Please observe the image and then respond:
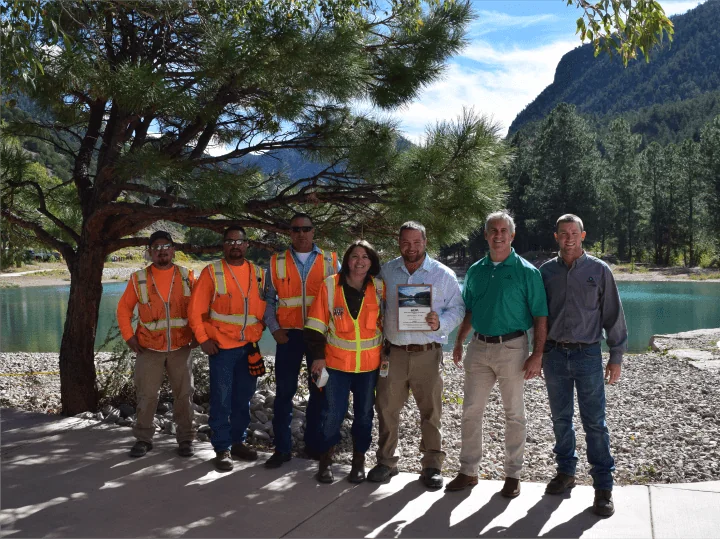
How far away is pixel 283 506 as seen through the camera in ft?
11.7

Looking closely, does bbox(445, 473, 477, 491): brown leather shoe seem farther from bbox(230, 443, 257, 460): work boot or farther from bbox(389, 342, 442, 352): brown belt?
bbox(230, 443, 257, 460): work boot

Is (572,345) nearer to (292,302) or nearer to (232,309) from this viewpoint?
(292,302)

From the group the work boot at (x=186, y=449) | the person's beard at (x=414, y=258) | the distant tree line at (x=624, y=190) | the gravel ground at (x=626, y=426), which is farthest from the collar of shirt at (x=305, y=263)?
the distant tree line at (x=624, y=190)

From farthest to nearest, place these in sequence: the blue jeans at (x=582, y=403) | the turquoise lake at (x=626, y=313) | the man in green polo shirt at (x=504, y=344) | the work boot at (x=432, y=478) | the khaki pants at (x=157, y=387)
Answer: the turquoise lake at (x=626, y=313) < the khaki pants at (x=157, y=387) < the work boot at (x=432, y=478) < the man in green polo shirt at (x=504, y=344) < the blue jeans at (x=582, y=403)

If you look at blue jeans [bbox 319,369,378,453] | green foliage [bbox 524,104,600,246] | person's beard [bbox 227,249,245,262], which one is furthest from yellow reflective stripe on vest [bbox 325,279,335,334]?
green foliage [bbox 524,104,600,246]

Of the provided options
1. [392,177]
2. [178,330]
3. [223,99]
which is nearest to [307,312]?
[178,330]

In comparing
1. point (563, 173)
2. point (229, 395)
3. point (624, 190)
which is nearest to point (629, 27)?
point (229, 395)

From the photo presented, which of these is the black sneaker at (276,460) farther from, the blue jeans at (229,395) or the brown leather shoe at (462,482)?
the brown leather shoe at (462,482)

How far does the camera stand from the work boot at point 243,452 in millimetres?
4441

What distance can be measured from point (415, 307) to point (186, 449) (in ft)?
6.36

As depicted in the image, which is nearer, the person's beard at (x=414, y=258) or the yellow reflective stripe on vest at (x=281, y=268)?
the person's beard at (x=414, y=258)

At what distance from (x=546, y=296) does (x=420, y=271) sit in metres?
0.76

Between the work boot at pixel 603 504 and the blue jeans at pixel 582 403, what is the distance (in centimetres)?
3

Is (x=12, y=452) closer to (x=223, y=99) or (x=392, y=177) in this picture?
(x=223, y=99)
